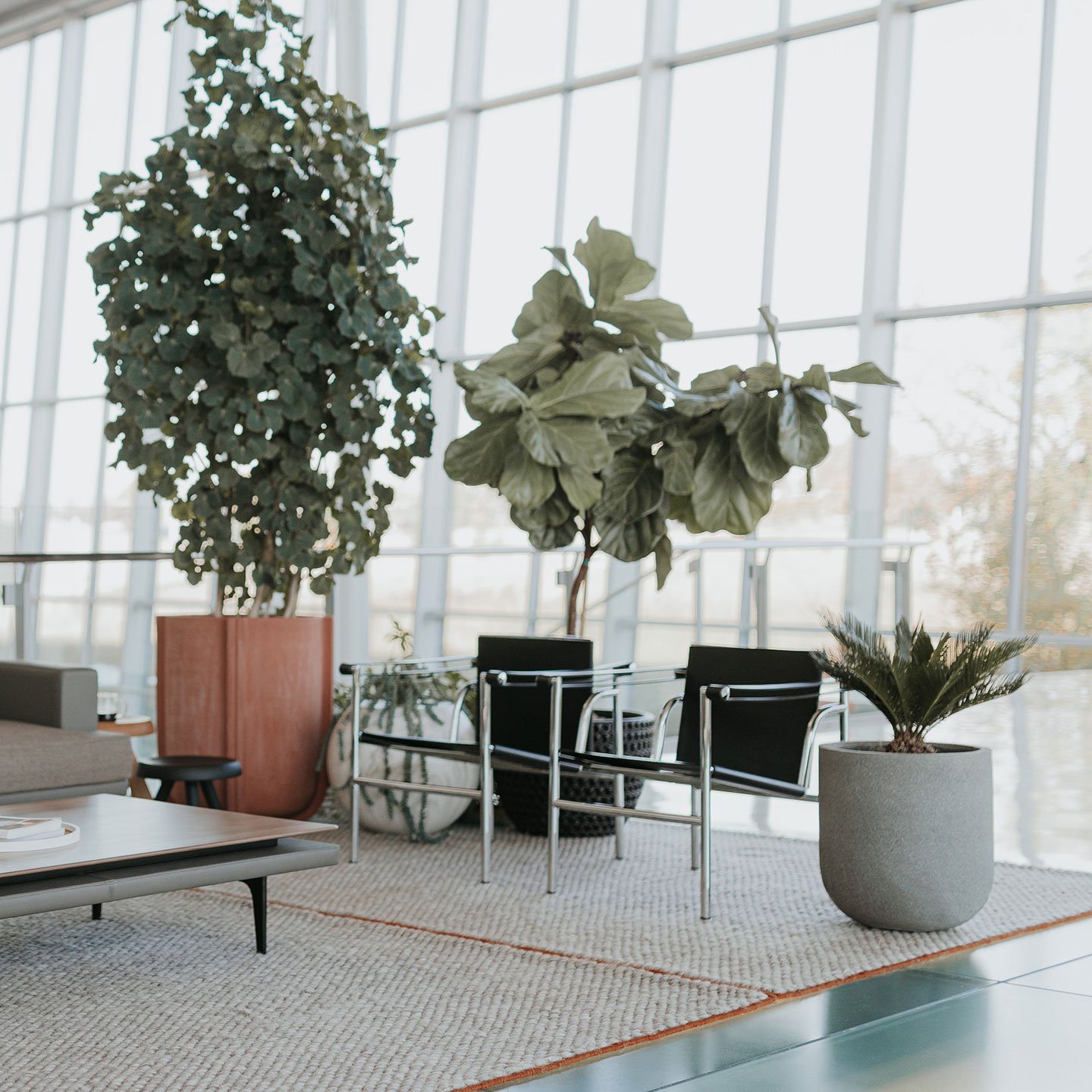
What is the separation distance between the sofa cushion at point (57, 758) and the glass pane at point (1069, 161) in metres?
5.08

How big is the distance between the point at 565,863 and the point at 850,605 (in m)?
2.99

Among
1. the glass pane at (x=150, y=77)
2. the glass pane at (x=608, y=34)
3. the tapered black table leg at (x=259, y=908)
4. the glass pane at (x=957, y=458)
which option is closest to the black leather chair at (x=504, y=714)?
the tapered black table leg at (x=259, y=908)

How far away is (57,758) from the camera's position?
3842mm

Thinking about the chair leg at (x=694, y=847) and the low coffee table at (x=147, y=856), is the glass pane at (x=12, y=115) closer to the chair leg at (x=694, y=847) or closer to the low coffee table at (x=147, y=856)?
the chair leg at (x=694, y=847)

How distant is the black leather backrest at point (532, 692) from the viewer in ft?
14.5

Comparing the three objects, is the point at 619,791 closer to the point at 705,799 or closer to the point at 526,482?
the point at 705,799

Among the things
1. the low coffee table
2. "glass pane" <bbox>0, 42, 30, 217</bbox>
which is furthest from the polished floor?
"glass pane" <bbox>0, 42, 30, 217</bbox>

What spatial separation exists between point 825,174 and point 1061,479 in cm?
206

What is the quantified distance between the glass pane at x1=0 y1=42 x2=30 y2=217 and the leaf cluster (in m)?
8.91

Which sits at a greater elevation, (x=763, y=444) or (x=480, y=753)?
(x=763, y=444)

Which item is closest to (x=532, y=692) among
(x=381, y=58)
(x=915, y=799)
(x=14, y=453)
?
(x=915, y=799)

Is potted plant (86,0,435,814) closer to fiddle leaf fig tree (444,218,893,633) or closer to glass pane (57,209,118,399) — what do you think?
fiddle leaf fig tree (444,218,893,633)

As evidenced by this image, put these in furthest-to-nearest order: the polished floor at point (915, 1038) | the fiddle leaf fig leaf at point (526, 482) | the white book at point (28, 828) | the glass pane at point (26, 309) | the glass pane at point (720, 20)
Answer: the glass pane at point (26, 309) → the glass pane at point (720, 20) → the fiddle leaf fig leaf at point (526, 482) → the white book at point (28, 828) → the polished floor at point (915, 1038)

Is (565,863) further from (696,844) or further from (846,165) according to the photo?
(846,165)
